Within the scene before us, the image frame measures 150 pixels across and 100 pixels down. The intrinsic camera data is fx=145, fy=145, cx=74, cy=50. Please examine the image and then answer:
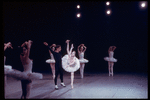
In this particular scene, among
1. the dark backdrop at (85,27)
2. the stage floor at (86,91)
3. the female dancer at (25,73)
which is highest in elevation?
the dark backdrop at (85,27)

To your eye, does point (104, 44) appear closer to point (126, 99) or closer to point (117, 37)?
point (117, 37)

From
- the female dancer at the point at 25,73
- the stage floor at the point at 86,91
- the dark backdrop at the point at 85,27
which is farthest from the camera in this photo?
the dark backdrop at the point at 85,27

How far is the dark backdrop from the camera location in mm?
7645

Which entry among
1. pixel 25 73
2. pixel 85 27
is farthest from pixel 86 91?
pixel 85 27

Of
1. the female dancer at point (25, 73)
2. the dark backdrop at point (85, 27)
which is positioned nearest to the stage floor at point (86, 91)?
the female dancer at point (25, 73)

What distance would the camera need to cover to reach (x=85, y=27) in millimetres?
8539

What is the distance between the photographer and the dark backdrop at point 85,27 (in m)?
7.64

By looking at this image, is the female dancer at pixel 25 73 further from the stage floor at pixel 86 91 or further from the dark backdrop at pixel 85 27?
the dark backdrop at pixel 85 27

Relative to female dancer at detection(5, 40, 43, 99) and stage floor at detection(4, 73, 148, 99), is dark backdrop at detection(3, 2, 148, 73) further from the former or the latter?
female dancer at detection(5, 40, 43, 99)

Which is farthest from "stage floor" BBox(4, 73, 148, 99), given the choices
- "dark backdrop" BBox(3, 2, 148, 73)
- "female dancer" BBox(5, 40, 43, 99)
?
"dark backdrop" BBox(3, 2, 148, 73)

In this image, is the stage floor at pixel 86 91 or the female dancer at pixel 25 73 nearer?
the female dancer at pixel 25 73

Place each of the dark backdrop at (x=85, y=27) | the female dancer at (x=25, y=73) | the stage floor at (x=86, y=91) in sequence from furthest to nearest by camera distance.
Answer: the dark backdrop at (x=85, y=27) < the stage floor at (x=86, y=91) < the female dancer at (x=25, y=73)

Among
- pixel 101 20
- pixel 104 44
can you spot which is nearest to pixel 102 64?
pixel 104 44

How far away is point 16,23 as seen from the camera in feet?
25.6
